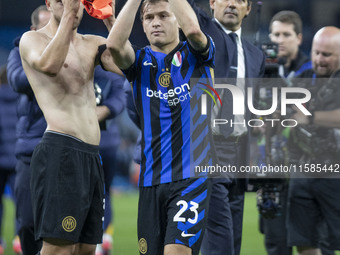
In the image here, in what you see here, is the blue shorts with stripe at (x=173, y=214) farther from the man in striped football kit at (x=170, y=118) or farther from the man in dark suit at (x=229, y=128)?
the man in dark suit at (x=229, y=128)

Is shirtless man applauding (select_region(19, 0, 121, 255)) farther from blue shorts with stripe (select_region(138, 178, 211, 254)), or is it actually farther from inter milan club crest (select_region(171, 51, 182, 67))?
inter milan club crest (select_region(171, 51, 182, 67))

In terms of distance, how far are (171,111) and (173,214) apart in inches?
26.7

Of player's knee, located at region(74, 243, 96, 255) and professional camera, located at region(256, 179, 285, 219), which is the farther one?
professional camera, located at region(256, 179, 285, 219)

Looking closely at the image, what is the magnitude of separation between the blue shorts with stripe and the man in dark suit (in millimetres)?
721

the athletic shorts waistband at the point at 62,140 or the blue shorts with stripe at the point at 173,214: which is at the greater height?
the athletic shorts waistband at the point at 62,140

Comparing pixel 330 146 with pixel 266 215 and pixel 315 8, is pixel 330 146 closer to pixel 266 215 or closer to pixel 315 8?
pixel 266 215

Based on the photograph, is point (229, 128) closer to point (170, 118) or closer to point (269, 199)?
point (269, 199)

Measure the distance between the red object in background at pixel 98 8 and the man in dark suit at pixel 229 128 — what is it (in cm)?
91

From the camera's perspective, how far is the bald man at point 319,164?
5500 mm

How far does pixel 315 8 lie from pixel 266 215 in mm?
18339

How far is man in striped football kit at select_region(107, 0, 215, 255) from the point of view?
159 inches

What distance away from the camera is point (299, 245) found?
220 inches

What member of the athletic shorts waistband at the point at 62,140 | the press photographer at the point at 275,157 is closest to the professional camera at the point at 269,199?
the press photographer at the point at 275,157

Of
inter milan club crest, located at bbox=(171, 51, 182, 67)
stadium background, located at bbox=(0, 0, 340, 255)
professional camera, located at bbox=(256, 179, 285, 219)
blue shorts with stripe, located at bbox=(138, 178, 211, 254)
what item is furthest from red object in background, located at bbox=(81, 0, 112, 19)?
stadium background, located at bbox=(0, 0, 340, 255)
